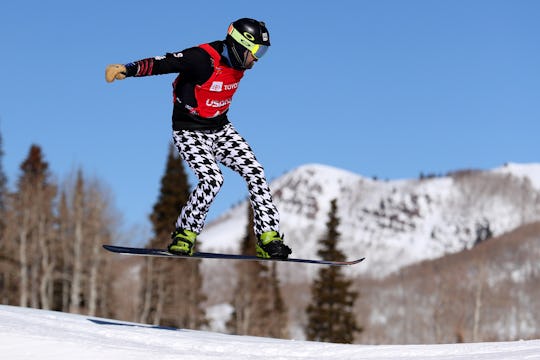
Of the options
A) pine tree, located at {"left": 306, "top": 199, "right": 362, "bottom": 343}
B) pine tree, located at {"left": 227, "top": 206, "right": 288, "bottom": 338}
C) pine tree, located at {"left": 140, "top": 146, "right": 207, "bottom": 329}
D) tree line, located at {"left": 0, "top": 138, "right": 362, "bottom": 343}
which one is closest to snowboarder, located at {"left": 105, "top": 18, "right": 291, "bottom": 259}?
tree line, located at {"left": 0, "top": 138, "right": 362, "bottom": 343}

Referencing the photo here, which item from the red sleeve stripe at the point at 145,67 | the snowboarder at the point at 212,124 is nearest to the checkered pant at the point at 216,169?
the snowboarder at the point at 212,124

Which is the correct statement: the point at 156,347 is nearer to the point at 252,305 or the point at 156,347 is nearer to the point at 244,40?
the point at 244,40

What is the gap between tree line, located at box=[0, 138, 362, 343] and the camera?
54188mm

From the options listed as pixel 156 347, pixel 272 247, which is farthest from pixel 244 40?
pixel 156 347

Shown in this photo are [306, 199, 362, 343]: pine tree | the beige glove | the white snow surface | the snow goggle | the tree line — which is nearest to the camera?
the white snow surface

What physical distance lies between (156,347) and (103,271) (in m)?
51.8

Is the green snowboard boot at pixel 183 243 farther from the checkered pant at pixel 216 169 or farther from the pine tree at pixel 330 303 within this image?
the pine tree at pixel 330 303

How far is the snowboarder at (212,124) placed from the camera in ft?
27.5

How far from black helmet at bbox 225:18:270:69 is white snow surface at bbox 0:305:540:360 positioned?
2743mm

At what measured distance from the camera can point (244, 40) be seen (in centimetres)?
836

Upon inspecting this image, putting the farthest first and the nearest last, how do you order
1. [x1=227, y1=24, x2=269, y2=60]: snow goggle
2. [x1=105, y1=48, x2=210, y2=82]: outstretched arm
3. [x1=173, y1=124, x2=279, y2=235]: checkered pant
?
1. [x1=173, y1=124, x2=279, y2=235]: checkered pant
2. [x1=227, y1=24, x2=269, y2=60]: snow goggle
3. [x1=105, y1=48, x2=210, y2=82]: outstretched arm

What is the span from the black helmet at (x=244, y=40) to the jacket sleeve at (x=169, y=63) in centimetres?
30

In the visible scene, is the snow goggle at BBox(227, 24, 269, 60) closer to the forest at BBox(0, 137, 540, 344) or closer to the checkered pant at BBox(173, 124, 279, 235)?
the checkered pant at BBox(173, 124, 279, 235)

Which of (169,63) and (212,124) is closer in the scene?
(169,63)
